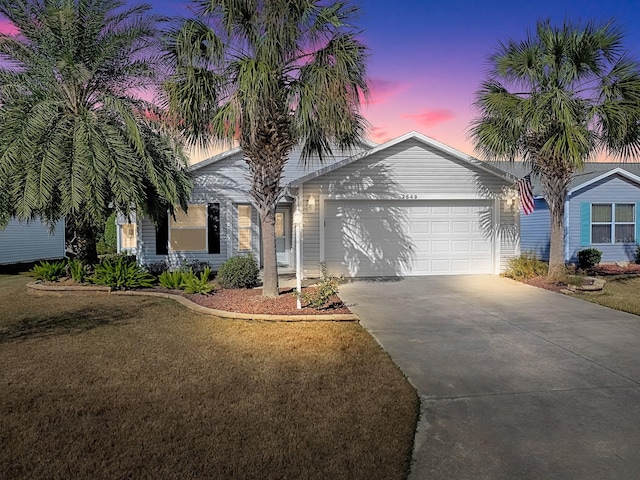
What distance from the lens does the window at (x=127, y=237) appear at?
1756cm

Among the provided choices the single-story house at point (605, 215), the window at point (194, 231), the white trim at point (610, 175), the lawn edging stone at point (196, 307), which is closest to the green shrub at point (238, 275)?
the lawn edging stone at point (196, 307)

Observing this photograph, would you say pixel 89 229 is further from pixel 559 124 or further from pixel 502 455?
pixel 559 124

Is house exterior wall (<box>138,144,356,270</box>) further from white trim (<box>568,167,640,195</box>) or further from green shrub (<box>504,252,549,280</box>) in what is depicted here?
white trim (<box>568,167,640,195</box>)

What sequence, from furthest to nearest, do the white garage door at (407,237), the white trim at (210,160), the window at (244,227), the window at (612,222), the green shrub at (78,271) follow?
1. the window at (612,222)
2. the window at (244,227)
3. the white trim at (210,160)
4. the white garage door at (407,237)
5. the green shrub at (78,271)

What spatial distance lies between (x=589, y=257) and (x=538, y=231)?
2.46 m

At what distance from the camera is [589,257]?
14984 millimetres

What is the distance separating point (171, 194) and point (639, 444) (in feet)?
31.7

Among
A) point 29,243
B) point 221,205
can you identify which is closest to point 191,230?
point 221,205

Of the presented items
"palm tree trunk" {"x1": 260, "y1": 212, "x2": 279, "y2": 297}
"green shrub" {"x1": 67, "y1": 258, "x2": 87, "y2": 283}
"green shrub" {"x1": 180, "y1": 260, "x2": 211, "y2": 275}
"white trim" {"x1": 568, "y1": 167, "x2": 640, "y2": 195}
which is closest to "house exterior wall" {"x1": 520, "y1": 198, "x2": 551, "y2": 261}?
"white trim" {"x1": 568, "y1": 167, "x2": 640, "y2": 195}

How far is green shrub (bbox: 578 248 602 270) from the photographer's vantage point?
15.0m

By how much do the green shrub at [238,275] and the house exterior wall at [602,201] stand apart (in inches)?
453

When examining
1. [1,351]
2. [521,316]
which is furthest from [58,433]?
[521,316]

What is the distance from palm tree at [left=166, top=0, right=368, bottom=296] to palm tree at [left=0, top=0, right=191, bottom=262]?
196 cm

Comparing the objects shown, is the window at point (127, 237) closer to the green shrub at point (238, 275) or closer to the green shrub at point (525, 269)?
the green shrub at point (238, 275)
